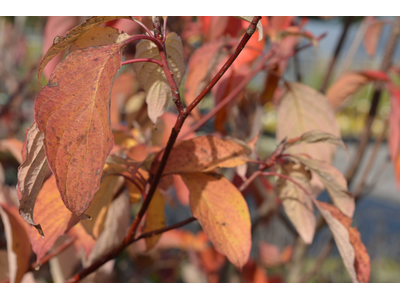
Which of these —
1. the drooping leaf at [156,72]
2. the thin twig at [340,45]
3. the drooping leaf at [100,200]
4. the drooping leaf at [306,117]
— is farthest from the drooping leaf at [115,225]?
the thin twig at [340,45]

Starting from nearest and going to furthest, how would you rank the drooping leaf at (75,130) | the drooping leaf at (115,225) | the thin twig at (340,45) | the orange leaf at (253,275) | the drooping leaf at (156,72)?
the drooping leaf at (75,130), the drooping leaf at (156,72), the drooping leaf at (115,225), the thin twig at (340,45), the orange leaf at (253,275)

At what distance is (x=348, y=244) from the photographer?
1.19 feet

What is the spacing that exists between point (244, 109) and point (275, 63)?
0.42m

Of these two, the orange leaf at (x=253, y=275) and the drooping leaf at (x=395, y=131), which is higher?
the drooping leaf at (x=395, y=131)

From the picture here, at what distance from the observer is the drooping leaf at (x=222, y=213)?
0.37 metres

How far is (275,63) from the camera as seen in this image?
26.4 inches

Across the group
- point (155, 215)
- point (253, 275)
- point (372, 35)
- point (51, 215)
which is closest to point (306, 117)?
point (155, 215)

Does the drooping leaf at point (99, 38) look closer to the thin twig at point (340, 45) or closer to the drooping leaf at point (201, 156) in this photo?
the drooping leaf at point (201, 156)

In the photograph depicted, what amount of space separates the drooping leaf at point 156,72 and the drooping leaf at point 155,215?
0.12 m

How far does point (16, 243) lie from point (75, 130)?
0.91ft

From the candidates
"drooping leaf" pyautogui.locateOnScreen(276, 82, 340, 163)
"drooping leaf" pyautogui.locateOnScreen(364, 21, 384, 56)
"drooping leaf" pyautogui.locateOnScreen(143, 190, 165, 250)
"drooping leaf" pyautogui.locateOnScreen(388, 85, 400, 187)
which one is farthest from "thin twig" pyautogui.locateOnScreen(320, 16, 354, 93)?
"drooping leaf" pyautogui.locateOnScreen(143, 190, 165, 250)

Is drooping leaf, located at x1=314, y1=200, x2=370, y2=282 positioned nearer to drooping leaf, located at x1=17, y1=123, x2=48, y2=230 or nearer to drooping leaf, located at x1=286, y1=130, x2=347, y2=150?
drooping leaf, located at x1=286, y1=130, x2=347, y2=150

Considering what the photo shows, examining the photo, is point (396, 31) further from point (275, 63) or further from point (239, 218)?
point (239, 218)

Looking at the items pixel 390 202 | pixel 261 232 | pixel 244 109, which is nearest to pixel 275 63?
pixel 244 109
